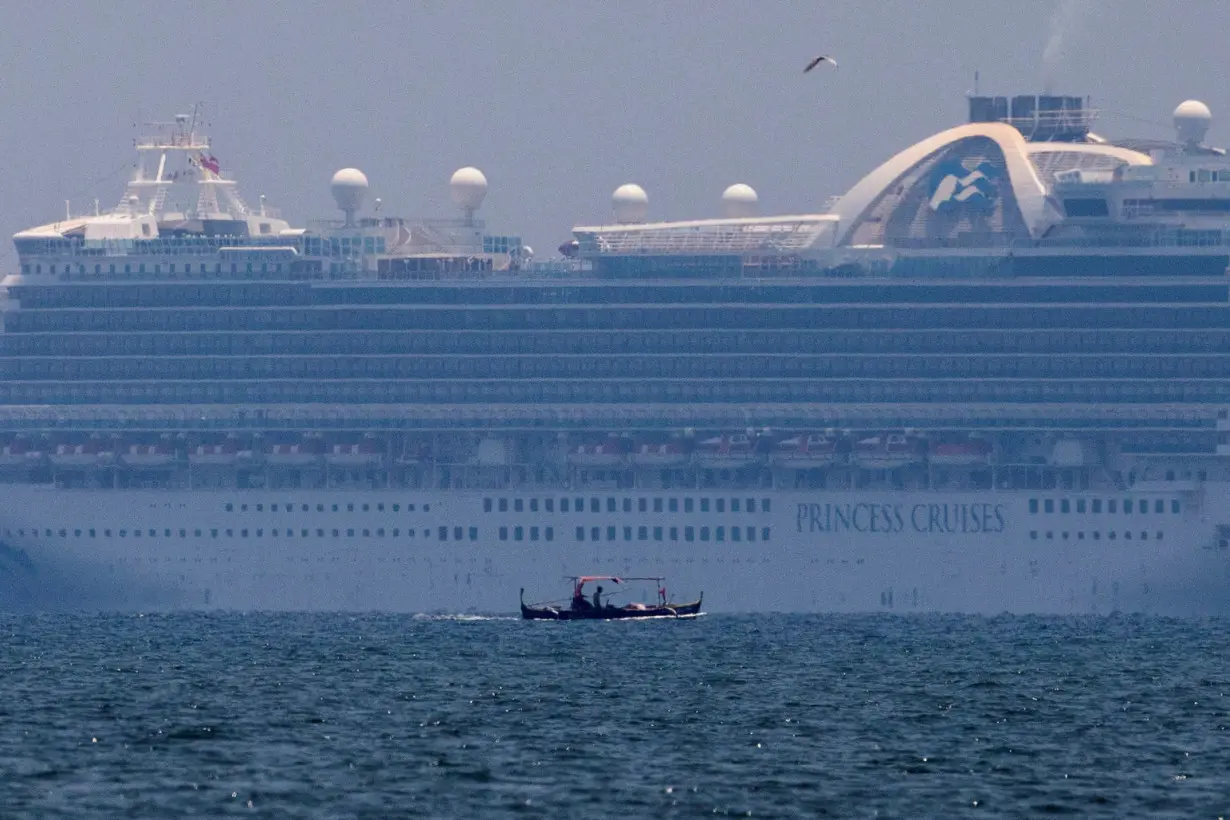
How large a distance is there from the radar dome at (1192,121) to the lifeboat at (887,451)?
14513mm

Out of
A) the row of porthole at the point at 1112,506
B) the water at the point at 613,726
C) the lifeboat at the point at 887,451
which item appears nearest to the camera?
the water at the point at 613,726

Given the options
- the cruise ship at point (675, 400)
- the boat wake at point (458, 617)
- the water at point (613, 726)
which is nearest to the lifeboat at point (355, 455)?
the cruise ship at point (675, 400)

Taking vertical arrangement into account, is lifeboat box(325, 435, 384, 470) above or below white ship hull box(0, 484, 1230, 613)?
above

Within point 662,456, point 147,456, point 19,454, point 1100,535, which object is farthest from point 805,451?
point 19,454

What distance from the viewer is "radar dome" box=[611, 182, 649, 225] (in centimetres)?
13112

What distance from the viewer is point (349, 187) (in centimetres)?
13112

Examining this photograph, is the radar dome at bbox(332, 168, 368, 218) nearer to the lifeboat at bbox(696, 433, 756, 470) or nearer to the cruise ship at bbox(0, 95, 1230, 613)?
the cruise ship at bbox(0, 95, 1230, 613)

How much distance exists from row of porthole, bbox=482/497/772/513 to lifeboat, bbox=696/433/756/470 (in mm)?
1453

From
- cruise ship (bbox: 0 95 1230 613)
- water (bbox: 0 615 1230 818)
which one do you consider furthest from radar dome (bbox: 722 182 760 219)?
water (bbox: 0 615 1230 818)

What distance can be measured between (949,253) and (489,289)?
53.5ft

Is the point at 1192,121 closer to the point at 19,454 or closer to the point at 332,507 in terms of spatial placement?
the point at 332,507

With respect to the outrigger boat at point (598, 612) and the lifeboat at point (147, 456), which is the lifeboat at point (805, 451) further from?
the lifeboat at point (147, 456)

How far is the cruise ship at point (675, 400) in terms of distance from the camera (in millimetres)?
120625

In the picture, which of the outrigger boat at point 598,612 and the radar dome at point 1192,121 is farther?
the radar dome at point 1192,121
